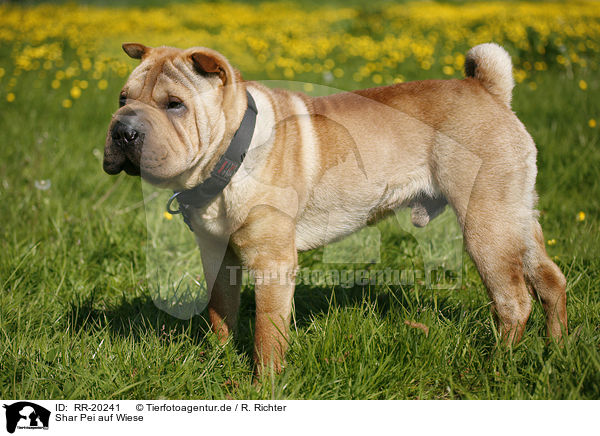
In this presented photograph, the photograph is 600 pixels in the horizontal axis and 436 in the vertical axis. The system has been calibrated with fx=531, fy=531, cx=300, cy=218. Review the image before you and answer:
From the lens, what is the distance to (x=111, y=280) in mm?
3604

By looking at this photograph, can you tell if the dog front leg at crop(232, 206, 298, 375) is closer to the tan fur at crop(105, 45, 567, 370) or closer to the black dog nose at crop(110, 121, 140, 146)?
the tan fur at crop(105, 45, 567, 370)

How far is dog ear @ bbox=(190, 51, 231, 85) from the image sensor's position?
2338 mm

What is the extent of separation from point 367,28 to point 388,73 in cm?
310

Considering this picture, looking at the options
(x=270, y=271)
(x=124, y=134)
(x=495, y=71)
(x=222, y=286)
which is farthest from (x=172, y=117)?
(x=495, y=71)

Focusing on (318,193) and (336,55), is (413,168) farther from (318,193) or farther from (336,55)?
(336,55)

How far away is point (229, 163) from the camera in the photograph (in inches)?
97.4

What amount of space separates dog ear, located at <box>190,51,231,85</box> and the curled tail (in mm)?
1454

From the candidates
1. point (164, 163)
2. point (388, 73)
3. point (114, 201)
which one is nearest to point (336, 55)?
point (388, 73)
